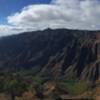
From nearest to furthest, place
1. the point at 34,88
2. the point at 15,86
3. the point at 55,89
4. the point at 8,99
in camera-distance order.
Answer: the point at 8,99 → the point at 15,86 → the point at 34,88 → the point at 55,89

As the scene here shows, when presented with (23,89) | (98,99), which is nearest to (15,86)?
(23,89)

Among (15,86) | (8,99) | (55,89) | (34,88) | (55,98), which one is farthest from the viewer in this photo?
(55,89)

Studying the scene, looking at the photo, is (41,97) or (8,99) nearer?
(8,99)

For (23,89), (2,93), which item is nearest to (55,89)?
(23,89)

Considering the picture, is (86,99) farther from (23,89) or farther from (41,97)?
(23,89)

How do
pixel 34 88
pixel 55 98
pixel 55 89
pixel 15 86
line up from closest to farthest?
pixel 55 98
pixel 15 86
pixel 34 88
pixel 55 89

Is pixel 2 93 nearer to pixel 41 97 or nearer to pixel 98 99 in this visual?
pixel 41 97

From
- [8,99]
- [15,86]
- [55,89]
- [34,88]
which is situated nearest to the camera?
[8,99]

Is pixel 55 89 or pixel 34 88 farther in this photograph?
pixel 55 89
